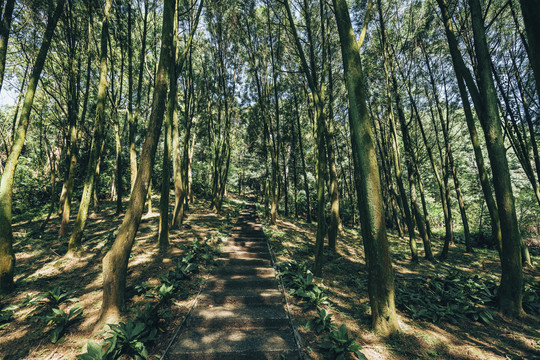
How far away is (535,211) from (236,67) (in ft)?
96.6

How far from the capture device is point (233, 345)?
345 cm

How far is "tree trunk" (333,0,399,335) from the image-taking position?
3717 millimetres

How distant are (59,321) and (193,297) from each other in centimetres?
233

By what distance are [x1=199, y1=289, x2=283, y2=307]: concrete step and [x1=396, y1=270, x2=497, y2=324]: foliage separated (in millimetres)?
2980

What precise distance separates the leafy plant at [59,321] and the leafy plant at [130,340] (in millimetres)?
1158

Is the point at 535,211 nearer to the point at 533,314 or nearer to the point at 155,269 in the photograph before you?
the point at 533,314

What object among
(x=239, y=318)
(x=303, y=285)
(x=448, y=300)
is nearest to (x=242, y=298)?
(x=239, y=318)

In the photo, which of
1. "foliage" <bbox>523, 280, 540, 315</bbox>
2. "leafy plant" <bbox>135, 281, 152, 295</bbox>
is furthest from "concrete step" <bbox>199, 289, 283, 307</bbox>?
"foliage" <bbox>523, 280, 540, 315</bbox>

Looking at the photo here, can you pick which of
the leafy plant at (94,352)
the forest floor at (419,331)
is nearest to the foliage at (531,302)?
the forest floor at (419,331)

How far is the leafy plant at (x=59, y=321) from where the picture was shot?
3415 millimetres

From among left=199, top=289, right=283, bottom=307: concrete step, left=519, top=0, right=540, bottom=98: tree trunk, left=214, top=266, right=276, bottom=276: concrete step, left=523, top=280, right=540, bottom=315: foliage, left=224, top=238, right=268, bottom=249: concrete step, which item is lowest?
left=523, top=280, right=540, bottom=315: foliage

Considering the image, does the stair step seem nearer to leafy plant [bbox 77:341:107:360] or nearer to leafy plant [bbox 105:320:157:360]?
leafy plant [bbox 105:320:157:360]

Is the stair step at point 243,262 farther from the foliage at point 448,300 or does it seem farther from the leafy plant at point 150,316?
the foliage at point 448,300

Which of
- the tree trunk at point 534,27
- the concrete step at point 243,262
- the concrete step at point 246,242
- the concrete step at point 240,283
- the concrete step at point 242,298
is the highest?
the tree trunk at point 534,27
